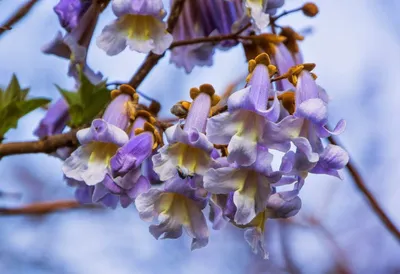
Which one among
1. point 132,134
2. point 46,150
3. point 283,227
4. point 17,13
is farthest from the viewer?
point 283,227

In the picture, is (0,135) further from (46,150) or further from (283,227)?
(283,227)

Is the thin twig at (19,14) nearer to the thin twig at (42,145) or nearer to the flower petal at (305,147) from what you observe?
the thin twig at (42,145)

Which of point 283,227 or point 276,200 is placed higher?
point 276,200

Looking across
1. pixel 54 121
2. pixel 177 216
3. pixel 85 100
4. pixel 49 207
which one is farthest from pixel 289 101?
pixel 49 207

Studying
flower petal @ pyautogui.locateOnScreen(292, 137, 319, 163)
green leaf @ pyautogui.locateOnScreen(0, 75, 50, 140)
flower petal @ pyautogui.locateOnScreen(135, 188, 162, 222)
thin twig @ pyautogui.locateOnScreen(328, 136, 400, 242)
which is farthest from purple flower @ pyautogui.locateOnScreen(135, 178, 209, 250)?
thin twig @ pyautogui.locateOnScreen(328, 136, 400, 242)

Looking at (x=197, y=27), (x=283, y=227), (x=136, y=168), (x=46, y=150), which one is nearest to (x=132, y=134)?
(x=136, y=168)

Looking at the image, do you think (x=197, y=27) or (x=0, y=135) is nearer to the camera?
(x=0, y=135)

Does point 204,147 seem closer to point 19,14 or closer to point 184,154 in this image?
point 184,154

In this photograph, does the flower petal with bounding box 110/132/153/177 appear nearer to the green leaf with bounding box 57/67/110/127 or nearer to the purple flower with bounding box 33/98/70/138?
the green leaf with bounding box 57/67/110/127
